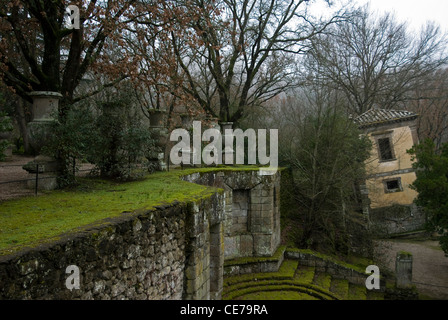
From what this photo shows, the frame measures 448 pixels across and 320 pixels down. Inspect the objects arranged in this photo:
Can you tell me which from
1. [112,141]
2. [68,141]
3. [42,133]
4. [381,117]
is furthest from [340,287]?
[381,117]

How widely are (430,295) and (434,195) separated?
12.3 ft

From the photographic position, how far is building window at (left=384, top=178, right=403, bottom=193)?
23075 millimetres

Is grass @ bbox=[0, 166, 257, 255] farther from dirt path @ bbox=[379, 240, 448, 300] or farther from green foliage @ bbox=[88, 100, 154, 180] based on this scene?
dirt path @ bbox=[379, 240, 448, 300]

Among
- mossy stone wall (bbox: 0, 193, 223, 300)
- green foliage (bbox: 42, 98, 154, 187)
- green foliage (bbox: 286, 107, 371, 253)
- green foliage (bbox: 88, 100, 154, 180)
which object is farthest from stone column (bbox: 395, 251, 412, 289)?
green foliage (bbox: 88, 100, 154, 180)

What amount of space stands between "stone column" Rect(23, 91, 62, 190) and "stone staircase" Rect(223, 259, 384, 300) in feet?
19.6

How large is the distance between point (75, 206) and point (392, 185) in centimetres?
2209

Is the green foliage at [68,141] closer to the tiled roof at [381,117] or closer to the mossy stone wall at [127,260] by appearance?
the mossy stone wall at [127,260]

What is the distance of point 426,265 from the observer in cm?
1669

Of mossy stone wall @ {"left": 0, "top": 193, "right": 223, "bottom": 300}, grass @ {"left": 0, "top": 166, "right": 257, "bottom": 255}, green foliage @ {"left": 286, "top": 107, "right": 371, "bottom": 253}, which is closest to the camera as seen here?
mossy stone wall @ {"left": 0, "top": 193, "right": 223, "bottom": 300}

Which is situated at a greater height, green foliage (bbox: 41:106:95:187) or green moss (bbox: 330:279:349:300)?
green foliage (bbox: 41:106:95:187)

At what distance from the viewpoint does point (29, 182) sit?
7.40 metres

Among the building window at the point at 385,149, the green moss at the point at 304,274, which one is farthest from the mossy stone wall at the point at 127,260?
the building window at the point at 385,149
